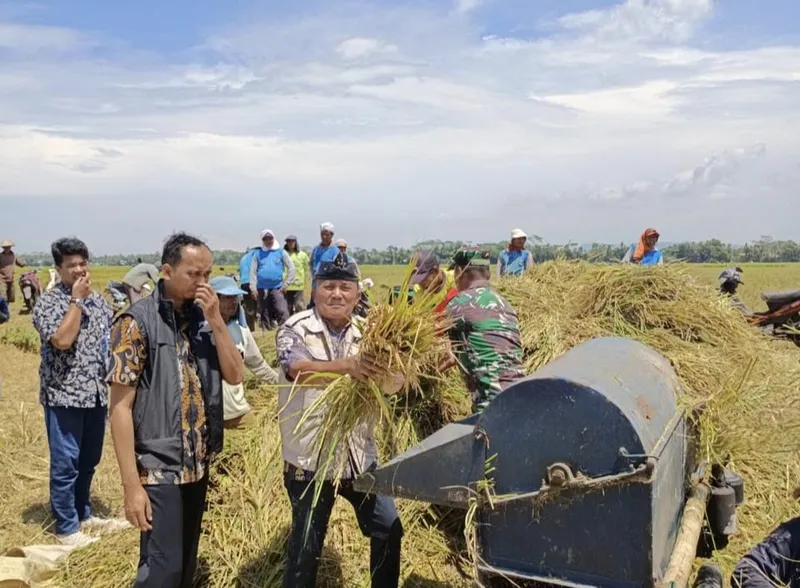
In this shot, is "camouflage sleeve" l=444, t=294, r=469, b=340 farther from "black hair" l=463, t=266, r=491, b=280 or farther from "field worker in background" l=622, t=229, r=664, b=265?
"field worker in background" l=622, t=229, r=664, b=265

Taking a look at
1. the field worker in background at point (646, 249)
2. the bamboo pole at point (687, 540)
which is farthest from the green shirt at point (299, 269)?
the bamboo pole at point (687, 540)

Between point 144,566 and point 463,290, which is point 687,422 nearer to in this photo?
point 463,290

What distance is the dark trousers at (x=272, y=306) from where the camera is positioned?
11.9m

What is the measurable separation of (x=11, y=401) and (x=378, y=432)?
664 centimetres

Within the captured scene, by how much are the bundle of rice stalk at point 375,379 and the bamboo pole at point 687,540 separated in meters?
1.20

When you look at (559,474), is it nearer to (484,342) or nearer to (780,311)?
(484,342)

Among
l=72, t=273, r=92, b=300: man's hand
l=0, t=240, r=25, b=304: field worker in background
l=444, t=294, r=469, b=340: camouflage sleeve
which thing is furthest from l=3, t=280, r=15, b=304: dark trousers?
l=444, t=294, r=469, b=340: camouflage sleeve

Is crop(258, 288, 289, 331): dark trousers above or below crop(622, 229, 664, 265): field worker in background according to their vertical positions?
Answer: below

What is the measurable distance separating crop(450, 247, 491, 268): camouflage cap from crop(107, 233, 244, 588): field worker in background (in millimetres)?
1587

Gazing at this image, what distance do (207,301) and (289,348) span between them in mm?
404

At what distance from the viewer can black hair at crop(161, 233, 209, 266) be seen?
3.19 m

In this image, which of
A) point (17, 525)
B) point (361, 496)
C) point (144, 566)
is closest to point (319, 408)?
point (361, 496)

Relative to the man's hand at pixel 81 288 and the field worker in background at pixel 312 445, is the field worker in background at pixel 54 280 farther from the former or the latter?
the field worker in background at pixel 312 445

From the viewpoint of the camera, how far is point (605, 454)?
250 cm
